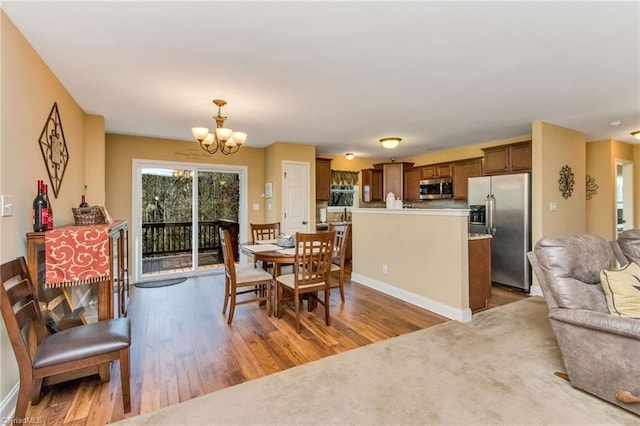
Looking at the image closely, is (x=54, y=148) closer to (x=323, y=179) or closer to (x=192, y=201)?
(x=192, y=201)

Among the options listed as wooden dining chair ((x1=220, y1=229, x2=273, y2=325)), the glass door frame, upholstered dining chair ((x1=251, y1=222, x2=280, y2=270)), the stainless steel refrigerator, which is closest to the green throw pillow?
the stainless steel refrigerator

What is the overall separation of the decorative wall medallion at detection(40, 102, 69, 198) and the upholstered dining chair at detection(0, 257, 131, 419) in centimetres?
111

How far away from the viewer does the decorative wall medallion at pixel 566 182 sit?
14.6 feet

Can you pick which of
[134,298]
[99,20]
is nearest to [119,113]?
[99,20]

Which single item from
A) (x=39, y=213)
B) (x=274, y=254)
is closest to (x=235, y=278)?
(x=274, y=254)

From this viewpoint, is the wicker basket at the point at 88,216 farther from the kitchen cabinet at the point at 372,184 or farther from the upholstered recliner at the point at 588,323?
the kitchen cabinet at the point at 372,184

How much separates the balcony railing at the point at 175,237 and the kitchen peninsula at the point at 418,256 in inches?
110

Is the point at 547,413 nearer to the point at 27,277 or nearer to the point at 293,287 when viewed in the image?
the point at 293,287

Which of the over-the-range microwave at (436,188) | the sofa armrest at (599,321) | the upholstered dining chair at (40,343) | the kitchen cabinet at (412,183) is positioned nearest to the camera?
the upholstered dining chair at (40,343)

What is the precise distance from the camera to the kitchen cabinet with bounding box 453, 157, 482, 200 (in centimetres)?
566

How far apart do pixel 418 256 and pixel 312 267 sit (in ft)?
4.88

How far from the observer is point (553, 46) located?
222 cm

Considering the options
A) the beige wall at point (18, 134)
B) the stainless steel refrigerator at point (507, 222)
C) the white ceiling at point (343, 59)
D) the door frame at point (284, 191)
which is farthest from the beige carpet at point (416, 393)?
the door frame at point (284, 191)

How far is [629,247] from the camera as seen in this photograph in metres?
2.52
